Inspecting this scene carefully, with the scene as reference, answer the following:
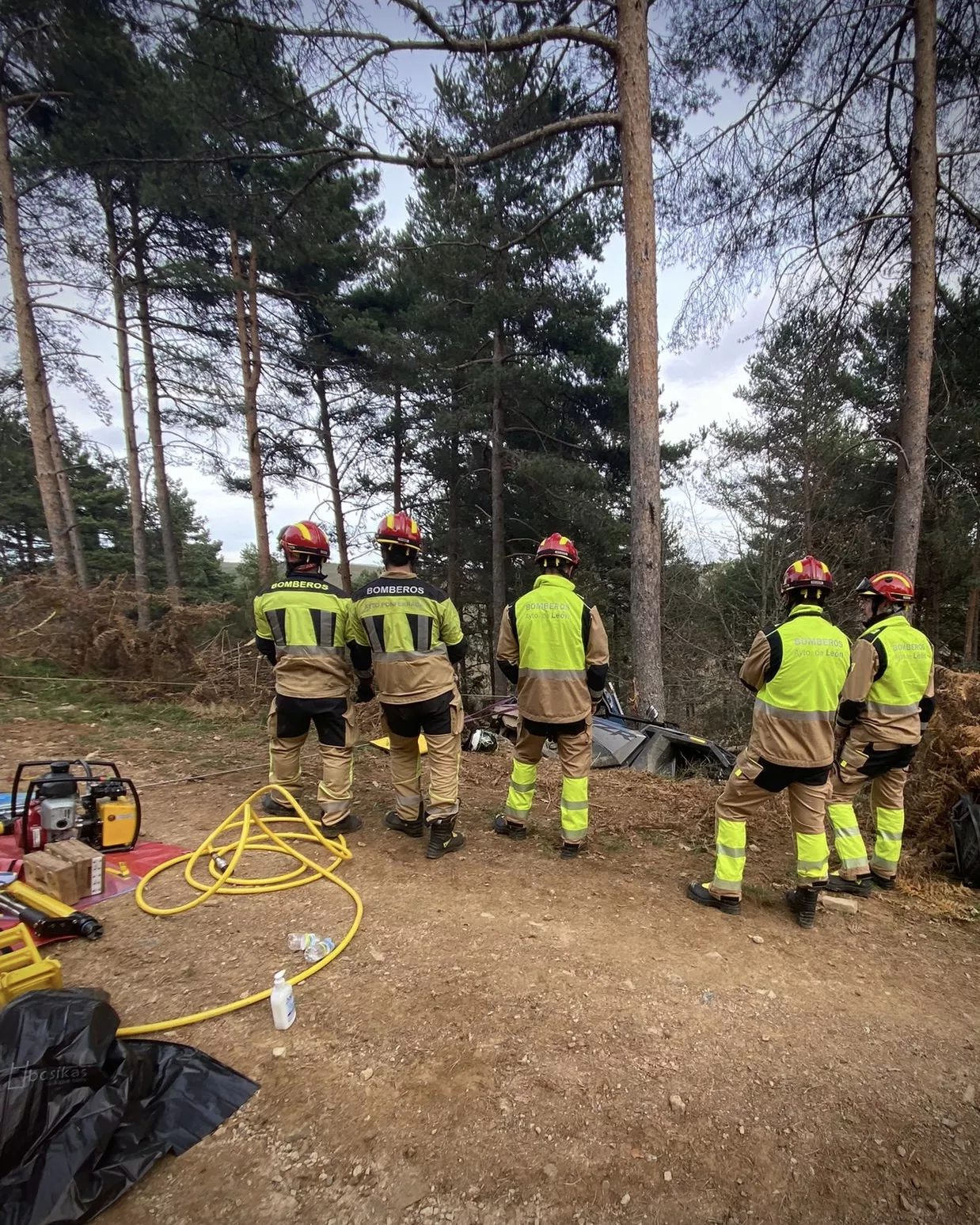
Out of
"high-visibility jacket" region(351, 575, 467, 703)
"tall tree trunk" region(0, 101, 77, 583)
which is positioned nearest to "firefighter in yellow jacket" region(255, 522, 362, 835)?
"high-visibility jacket" region(351, 575, 467, 703)

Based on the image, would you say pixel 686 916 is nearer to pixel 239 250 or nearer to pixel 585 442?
pixel 585 442

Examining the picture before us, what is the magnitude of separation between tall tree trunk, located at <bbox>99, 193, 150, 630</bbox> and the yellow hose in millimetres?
9159

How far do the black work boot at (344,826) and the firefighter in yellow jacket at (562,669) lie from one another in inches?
60.6

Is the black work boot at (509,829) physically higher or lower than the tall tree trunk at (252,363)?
lower

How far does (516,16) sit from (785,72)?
12.8 ft

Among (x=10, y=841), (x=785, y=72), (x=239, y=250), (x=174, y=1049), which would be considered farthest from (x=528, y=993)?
(x=239, y=250)

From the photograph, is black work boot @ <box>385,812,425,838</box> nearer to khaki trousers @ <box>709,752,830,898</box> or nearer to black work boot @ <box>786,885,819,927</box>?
khaki trousers @ <box>709,752,830,898</box>

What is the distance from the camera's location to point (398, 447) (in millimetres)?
17781

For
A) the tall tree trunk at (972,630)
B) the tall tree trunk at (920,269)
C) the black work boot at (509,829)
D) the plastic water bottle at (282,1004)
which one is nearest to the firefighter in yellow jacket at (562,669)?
the black work boot at (509,829)

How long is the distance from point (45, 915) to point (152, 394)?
1500cm

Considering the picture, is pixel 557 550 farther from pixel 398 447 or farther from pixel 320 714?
pixel 398 447

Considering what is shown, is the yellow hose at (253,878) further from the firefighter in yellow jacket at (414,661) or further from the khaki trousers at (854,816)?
the khaki trousers at (854,816)

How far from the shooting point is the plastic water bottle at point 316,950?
2842 mm

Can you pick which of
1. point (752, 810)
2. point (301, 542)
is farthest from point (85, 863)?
point (752, 810)
